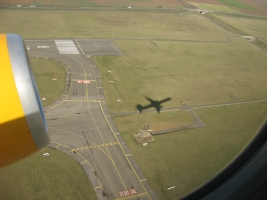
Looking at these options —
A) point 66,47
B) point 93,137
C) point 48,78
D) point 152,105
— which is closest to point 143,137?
point 93,137

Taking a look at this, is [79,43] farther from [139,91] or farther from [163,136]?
[163,136]

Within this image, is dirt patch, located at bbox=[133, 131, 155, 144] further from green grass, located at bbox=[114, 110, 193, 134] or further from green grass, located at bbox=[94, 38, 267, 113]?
green grass, located at bbox=[94, 38, 267, 113]

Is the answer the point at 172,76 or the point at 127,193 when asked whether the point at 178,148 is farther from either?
Answer: the point at 172,76

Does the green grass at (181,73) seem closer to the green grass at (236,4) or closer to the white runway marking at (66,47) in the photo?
the white runway marking at (66,47)

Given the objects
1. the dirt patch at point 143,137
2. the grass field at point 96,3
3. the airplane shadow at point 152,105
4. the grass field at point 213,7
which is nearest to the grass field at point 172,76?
the dirt patch at point 143,137

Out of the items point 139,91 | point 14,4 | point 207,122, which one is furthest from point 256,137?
point 14,4

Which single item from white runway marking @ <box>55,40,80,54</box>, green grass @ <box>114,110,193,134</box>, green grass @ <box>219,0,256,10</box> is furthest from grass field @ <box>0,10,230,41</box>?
green grass @ <box>114,110,193,134</box>

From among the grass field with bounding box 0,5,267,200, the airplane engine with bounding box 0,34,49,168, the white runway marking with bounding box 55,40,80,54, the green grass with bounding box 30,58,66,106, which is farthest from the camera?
the white runway marking with bounding box 55,40,80,54
